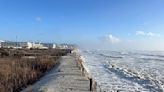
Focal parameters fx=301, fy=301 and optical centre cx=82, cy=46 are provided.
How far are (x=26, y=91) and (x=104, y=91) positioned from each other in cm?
527

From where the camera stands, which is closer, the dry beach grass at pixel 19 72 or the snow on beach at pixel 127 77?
the dry beach grass at pixel 19 72

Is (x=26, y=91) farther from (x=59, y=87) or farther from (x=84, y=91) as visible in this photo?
(x=84, y=91)

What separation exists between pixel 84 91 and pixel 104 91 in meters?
4.60

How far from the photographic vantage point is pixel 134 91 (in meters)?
18.3

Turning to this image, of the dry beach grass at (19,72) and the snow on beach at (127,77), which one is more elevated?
A: the dry beach grass at (19,72)

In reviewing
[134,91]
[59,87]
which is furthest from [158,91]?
[59,87]

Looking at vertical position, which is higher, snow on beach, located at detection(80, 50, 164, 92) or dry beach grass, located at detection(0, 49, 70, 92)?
dry beach grass, located at detection(0, 49, 70, 92)

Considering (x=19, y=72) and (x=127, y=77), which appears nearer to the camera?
(x=19, y=72)

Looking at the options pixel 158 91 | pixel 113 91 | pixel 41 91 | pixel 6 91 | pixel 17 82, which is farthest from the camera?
pixel 158 91

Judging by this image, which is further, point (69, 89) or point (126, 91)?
point (126, 91)

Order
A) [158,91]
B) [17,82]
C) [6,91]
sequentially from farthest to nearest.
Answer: [158,91] < [17,82] < [6,91]

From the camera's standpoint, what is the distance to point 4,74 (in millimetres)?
19125

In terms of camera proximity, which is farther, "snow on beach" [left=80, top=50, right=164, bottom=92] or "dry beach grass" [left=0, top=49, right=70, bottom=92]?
"snow on beach" [left=80, top=50, right=164, bottom=92]

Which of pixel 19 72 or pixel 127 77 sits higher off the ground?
pixel 19 72
